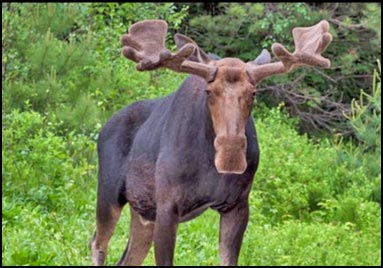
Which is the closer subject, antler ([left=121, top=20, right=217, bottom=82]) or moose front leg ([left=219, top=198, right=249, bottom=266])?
antler ([left=121, top=20, right=217, bottom=82])

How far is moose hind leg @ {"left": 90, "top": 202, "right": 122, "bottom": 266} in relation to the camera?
434 centimetres

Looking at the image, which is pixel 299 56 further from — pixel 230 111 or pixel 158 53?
pixel 158 53

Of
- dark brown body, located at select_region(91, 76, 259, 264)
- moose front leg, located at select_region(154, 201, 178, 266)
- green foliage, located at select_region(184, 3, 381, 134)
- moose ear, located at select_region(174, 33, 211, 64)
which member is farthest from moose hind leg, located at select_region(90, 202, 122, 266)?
green foliage, located at select_region(184, 3, 381, 134)

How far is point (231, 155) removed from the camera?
3.56 m

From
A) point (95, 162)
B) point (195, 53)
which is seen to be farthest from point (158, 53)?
point (95, 162)

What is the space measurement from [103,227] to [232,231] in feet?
2.41

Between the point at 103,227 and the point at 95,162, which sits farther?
the point at 95,162

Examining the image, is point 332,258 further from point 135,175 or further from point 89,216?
point 135,175

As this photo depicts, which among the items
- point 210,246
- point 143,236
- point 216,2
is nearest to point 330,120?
point 216,2

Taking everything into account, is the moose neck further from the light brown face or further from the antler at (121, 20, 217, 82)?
the antler at (121, 20, 217, 82)

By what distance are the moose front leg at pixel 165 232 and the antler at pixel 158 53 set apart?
521mm

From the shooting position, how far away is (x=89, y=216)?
8.12 meters

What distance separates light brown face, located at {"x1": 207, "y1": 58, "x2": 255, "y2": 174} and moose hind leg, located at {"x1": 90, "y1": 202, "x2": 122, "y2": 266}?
839mm

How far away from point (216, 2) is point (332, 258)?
6548 millimetres
